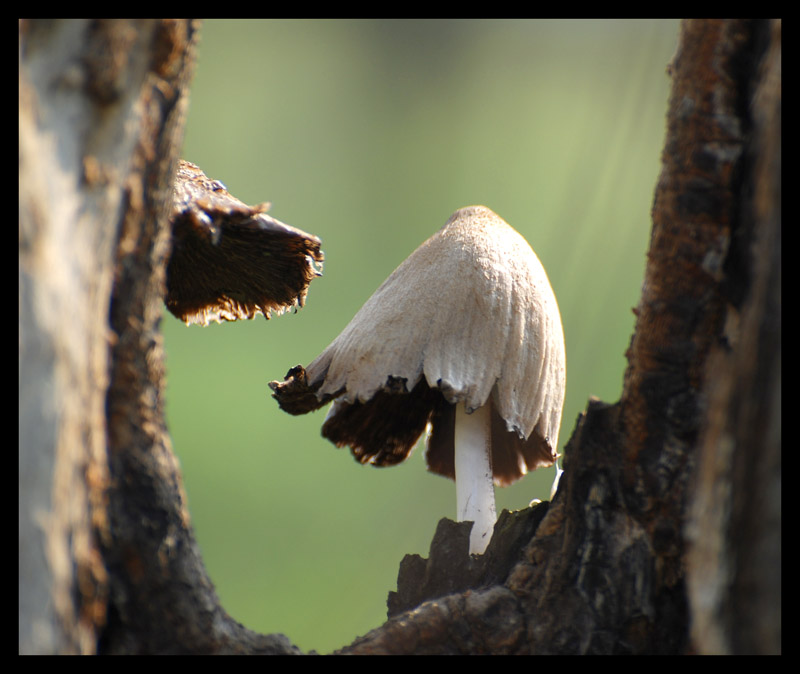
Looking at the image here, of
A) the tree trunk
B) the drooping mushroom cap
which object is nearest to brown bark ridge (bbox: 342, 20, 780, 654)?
the tree trunk

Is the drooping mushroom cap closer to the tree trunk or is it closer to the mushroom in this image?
the mushroom

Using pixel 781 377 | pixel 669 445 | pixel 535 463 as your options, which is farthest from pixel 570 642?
pixel 535 463

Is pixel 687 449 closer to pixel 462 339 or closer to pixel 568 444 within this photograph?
pixel 568 444

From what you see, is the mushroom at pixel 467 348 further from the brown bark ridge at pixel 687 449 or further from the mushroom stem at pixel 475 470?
the brown bark ridge at pixel 687 449

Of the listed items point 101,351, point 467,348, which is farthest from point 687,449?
point 101,351

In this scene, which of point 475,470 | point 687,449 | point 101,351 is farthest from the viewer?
point 475,470
